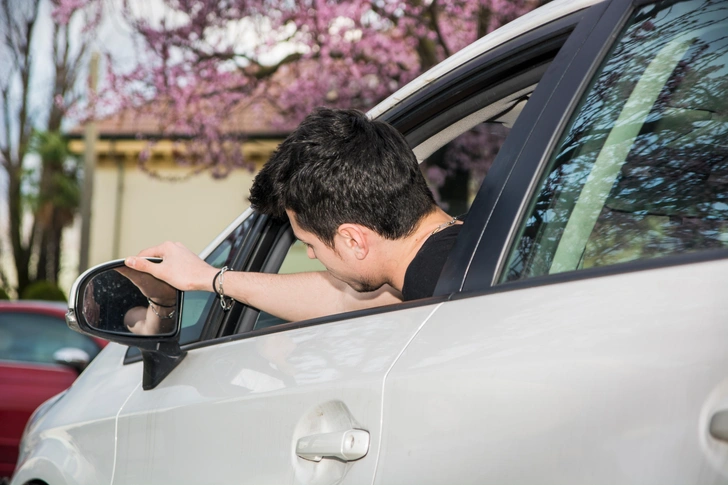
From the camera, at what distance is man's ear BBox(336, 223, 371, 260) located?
5.76ft

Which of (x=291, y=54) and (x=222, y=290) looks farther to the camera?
(x=291, y=54)

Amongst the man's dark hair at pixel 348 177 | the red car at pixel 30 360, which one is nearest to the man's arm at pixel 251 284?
the man's dark hair at pixel 348 177

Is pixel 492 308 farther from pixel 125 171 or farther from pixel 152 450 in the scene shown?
pixel 125 171

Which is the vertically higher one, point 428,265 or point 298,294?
point 428,265

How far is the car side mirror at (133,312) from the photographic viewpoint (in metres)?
1.91

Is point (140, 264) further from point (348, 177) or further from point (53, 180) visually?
point (53, 180)

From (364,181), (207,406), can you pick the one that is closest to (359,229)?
(364,181)

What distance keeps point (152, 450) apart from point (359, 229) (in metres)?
0.65

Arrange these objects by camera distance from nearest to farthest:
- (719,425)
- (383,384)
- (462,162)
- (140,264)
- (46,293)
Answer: (719,425), (383,384), (140,264), (462,162), (46,293)

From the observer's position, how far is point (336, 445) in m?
1.32

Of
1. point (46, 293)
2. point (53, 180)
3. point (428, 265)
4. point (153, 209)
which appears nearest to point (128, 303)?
point (428, 265)

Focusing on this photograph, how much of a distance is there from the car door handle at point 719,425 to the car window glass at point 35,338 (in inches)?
246

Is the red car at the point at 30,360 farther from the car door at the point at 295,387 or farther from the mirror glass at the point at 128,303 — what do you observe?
the car door at the point at 295,387

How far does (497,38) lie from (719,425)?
3.33 feet
